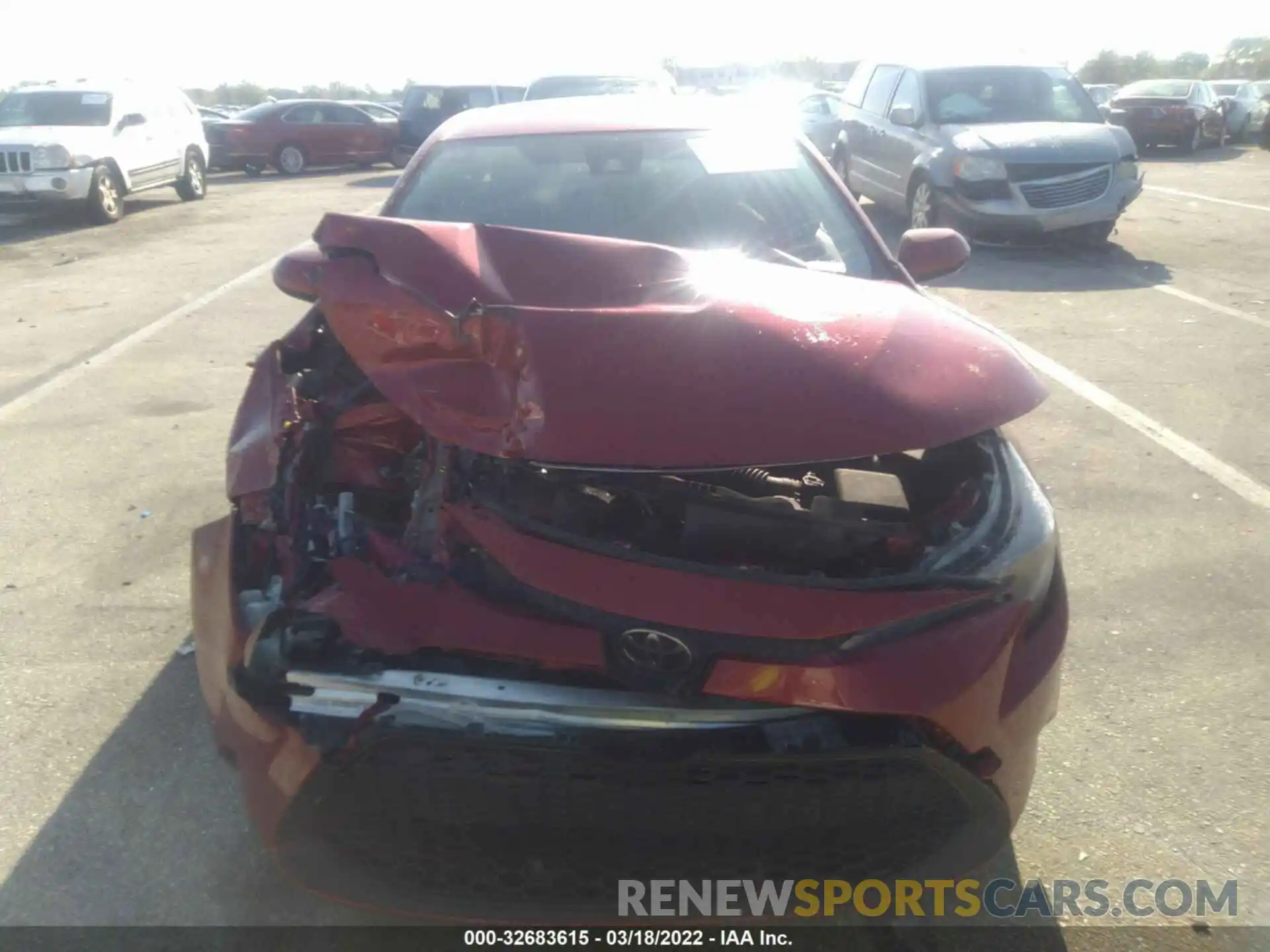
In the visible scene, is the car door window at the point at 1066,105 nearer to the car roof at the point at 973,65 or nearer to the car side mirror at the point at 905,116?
the car roof at the point at 973,65

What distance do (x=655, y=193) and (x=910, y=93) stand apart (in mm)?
8018

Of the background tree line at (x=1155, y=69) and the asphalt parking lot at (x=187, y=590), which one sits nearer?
the asphalt parking lot at (x=187, y=590)

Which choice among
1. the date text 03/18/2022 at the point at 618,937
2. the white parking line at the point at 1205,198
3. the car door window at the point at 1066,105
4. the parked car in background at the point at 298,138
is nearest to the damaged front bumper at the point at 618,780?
the date text 03/18/2022 at the point at 618,937

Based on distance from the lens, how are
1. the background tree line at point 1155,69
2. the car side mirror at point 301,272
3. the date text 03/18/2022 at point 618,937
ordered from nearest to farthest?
the date text 03/18/2022 at point 618,937 < the car side mirror at point 301,272 < the background tree line at point 1155,69

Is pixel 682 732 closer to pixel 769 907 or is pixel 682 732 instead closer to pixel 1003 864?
pixel 769 907

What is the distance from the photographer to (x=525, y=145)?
12.8 feet

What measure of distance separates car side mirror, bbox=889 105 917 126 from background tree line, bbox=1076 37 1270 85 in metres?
44.1

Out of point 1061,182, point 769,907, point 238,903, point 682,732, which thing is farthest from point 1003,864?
point 1061,182

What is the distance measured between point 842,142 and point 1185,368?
7020 mm

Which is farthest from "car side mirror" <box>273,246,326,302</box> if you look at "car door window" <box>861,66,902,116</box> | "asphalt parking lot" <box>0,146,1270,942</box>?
"car door window" <box>861,66,902,116</box>

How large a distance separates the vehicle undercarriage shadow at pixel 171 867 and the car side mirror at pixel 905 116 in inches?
338

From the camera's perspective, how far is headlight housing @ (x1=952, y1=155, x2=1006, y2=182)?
30.6 ft

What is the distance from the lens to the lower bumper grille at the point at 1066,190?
9.37m

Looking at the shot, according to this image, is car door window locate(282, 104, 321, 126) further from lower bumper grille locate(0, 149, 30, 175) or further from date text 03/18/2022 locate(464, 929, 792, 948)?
date text 03/18/2022 locate(464, 929, 792, 948)
